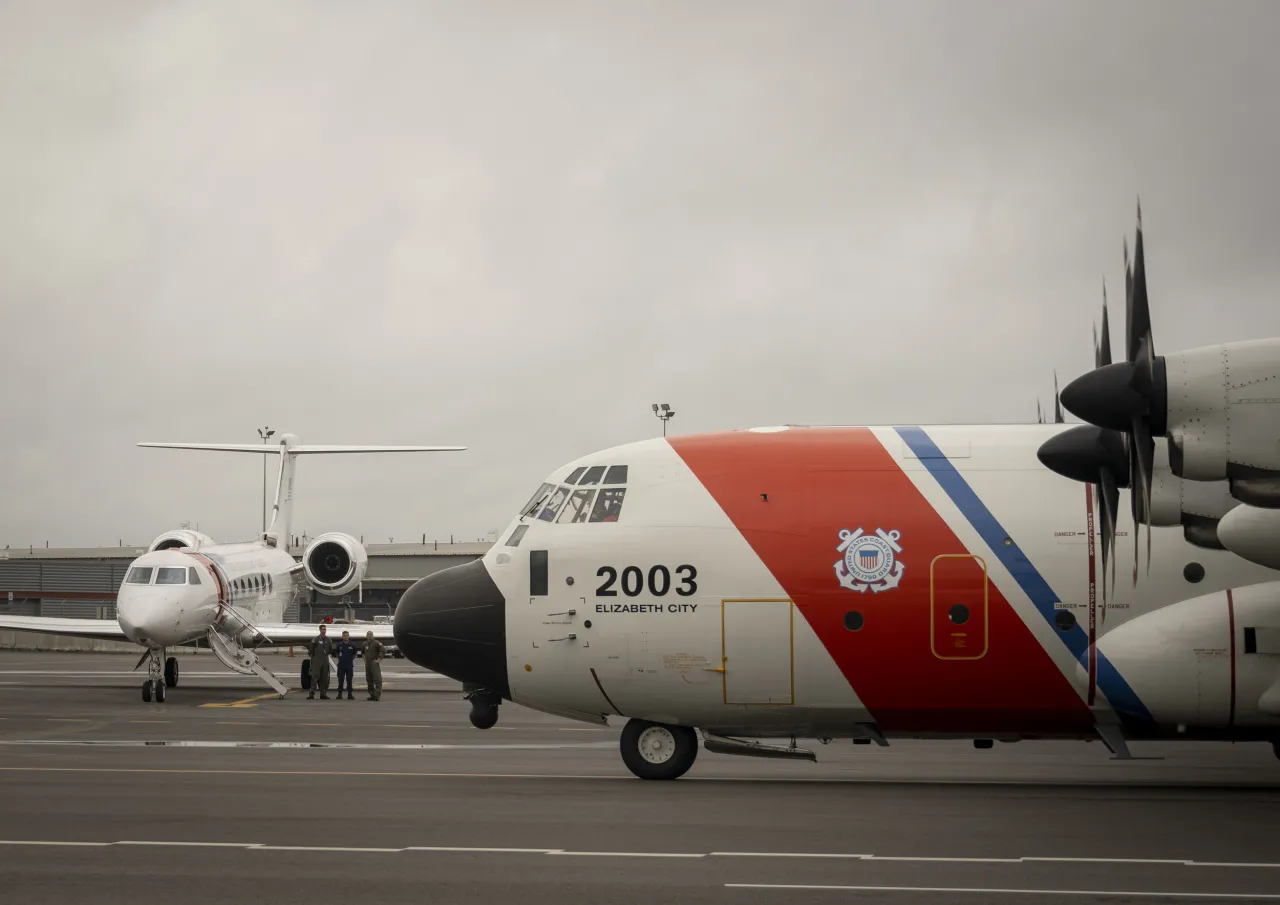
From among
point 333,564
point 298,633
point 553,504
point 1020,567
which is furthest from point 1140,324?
point 333,564

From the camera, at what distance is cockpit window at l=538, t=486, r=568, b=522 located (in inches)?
704

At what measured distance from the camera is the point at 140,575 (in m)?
37.2

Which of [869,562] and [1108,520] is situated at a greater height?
[1108,520]

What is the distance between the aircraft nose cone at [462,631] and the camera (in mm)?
17438

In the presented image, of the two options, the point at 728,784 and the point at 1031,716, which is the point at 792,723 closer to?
the point at 728,784

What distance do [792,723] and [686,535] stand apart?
2667mm

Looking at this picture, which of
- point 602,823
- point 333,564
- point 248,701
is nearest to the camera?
point 602,823

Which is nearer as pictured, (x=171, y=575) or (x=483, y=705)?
(x=483, y=705)

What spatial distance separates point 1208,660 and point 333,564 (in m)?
36.2

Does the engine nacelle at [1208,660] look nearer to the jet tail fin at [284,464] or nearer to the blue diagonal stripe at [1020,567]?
the blue diagonal stripe at [1020,567]

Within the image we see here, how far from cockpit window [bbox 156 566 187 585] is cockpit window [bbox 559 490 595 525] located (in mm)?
22831

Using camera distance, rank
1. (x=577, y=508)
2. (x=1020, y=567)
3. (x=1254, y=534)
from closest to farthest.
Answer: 1. (x=1254, y=534)
2. (x=1020, y=567)
3. (x=577, y=508)

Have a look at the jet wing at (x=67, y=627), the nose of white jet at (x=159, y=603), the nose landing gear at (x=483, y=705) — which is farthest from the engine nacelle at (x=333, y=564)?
the nose landing gear at (x=483, y=705)

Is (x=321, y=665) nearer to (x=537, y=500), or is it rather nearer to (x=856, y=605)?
(x=537, y=500)
